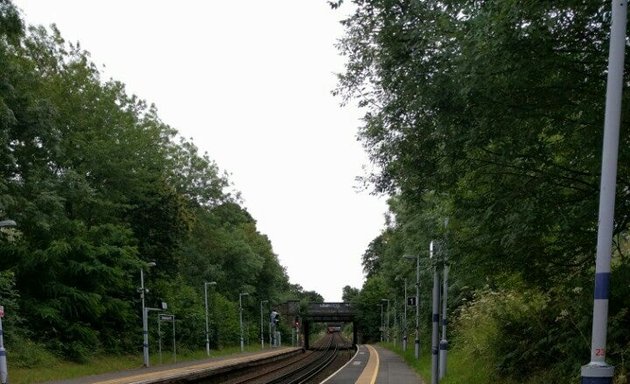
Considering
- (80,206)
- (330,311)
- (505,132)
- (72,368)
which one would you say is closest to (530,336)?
(505,132)

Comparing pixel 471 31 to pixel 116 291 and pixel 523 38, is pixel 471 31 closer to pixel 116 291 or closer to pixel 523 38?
pixel 523 38

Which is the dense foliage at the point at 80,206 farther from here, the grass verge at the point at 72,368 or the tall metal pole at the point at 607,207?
the tall metal pole at the point at 607,207

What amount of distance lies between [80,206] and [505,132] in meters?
29.9

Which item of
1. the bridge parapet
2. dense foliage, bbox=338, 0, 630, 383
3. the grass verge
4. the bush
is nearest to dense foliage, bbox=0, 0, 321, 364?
the grass verge

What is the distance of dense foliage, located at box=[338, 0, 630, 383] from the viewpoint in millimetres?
6184

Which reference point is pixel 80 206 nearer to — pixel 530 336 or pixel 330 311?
pixel 530 336

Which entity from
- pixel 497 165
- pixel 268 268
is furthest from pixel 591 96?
pixel 268 268

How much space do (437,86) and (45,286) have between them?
25387 mm

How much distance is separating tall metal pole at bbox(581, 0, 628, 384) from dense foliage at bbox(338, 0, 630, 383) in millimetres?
1338

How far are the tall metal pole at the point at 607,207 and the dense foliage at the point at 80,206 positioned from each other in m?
17.1

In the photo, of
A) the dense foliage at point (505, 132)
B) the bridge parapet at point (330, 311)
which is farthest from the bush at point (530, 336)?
the bridge parapet at point (330, 311)

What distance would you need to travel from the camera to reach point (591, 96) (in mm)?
6836

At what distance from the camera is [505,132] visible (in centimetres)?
715

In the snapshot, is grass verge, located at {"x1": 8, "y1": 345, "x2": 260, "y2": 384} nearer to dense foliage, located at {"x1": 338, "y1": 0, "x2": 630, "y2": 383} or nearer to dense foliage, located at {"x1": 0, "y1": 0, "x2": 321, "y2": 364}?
dense foliage, located at {"x1": 0, "y1": 0, "x2": 321, "y2": 364}
